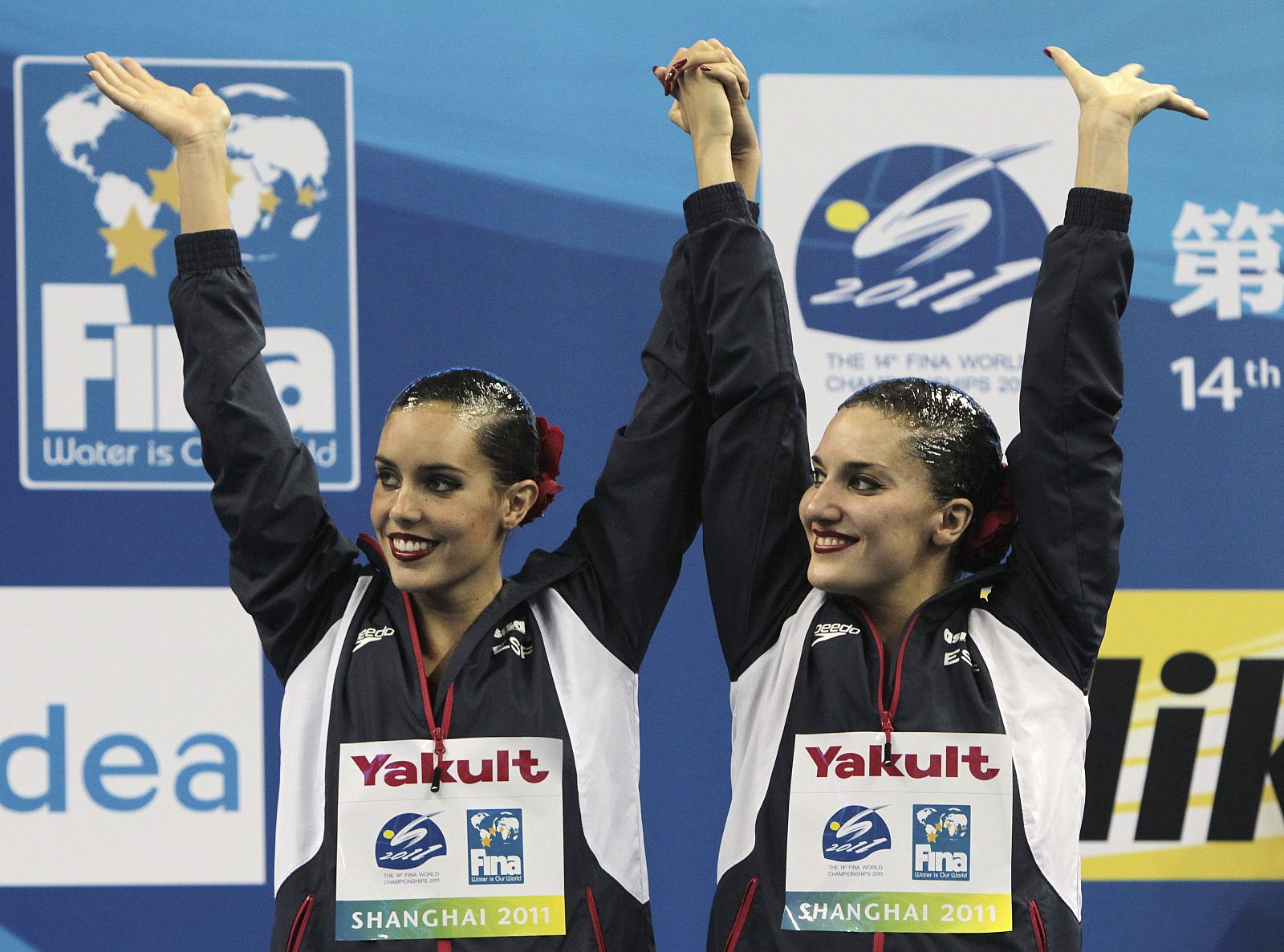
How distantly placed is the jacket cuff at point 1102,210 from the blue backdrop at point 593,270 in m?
1.20

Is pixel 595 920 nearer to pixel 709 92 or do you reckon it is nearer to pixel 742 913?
pixel 742 913

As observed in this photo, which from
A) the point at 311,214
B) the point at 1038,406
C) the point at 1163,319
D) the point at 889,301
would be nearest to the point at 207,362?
the point at 1038,406

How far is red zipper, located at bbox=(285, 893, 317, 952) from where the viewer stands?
1.70 m

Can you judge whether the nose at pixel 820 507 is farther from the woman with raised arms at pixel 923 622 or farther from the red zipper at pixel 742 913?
the red zipper at pixel 742 913

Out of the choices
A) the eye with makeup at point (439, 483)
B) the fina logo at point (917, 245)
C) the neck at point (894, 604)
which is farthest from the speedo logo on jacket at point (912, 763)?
the fina logo at point (917, 245)

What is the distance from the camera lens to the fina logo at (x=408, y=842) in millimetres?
1718

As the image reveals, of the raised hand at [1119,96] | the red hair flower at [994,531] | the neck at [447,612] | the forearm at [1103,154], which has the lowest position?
the neck at [447,612]

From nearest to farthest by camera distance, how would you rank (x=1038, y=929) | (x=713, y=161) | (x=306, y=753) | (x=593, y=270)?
1. (x=1038, y=929)
2. (x=306, y=753)
3. (x=713, y=161)
4. (x=593, y=270)

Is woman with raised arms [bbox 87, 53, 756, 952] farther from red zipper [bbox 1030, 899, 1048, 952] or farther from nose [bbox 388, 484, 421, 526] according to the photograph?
red zipper [bbox 1030, 899, 1048, 952]

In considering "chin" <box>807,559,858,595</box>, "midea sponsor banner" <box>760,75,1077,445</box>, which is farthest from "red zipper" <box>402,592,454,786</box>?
"midea sponsor banner" <box>760,75,1077,445</box>

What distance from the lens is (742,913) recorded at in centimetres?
172

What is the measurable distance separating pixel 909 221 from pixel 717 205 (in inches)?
45.5

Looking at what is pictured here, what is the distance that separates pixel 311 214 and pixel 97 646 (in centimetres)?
86

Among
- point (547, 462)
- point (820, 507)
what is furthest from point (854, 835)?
point (547, 462)
